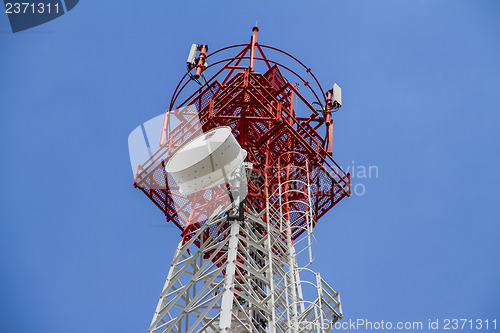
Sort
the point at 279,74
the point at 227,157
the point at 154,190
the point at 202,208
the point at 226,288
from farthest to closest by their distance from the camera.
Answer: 1. the point at 279,74
2. the point at 154,190
3. the point at 202,208
4. the point at 227,157
5. the point at 226,288

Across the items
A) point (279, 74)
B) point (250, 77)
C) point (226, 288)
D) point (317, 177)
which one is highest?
point (279, 74)

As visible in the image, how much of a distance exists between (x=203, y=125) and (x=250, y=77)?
270 centimetres

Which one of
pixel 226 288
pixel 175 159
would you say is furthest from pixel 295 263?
pixel 175 159

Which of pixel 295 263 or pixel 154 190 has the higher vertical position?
pixel 154 190

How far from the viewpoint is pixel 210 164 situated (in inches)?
685

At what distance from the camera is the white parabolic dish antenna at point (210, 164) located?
17.4 metres

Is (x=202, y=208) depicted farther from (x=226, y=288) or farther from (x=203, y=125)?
(x=226, y=288)

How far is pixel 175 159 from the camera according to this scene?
18.5 m

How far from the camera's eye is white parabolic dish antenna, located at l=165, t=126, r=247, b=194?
57.0 feet

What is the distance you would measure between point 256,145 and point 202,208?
3.89 meters

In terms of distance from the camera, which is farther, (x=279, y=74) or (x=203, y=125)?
Answer: (x=279, y=74)

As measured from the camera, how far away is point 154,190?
72.6 ft

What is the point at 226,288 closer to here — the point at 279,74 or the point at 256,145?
the point at 256,145

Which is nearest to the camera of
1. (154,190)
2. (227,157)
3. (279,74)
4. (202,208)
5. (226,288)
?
(226,288)
